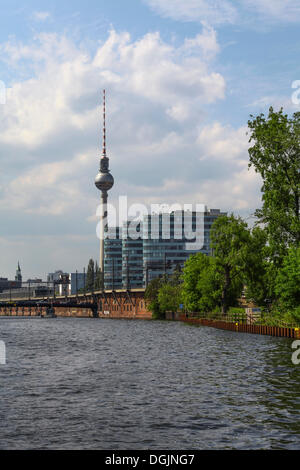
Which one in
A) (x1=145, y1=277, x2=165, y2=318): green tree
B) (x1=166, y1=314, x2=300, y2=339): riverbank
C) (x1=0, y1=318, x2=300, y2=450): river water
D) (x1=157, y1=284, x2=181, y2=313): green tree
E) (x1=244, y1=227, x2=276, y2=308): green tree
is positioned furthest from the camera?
(x1=145, y1=277, x2=165, y2=318): green tree

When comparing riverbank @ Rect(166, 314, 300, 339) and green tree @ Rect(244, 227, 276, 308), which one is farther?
green tree @ Rect(244, 227, 276, 308)

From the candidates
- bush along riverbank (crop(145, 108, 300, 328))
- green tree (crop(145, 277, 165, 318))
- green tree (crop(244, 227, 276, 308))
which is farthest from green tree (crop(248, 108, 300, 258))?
green tree (crop(145, 277, 165, 318))

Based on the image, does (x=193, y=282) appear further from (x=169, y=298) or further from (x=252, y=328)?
A: (x=252, y=328)

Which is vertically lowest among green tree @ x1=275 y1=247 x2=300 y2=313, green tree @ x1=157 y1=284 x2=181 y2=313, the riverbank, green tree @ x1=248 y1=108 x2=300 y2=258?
the riverbank

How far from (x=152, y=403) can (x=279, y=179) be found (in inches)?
1983

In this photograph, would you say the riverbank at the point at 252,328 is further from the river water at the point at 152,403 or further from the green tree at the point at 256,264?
the river water at the point at 152,403

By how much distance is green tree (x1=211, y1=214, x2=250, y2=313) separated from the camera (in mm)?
98812

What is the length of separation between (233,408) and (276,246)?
161ft

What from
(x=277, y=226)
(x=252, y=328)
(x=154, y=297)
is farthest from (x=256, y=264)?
(x=154, y=297)

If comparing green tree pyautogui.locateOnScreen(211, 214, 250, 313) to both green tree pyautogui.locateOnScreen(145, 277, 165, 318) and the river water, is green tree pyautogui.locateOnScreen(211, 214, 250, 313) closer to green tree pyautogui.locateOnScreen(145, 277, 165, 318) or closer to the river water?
the river water

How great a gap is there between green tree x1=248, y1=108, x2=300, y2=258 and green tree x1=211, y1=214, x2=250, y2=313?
68.9 ft
